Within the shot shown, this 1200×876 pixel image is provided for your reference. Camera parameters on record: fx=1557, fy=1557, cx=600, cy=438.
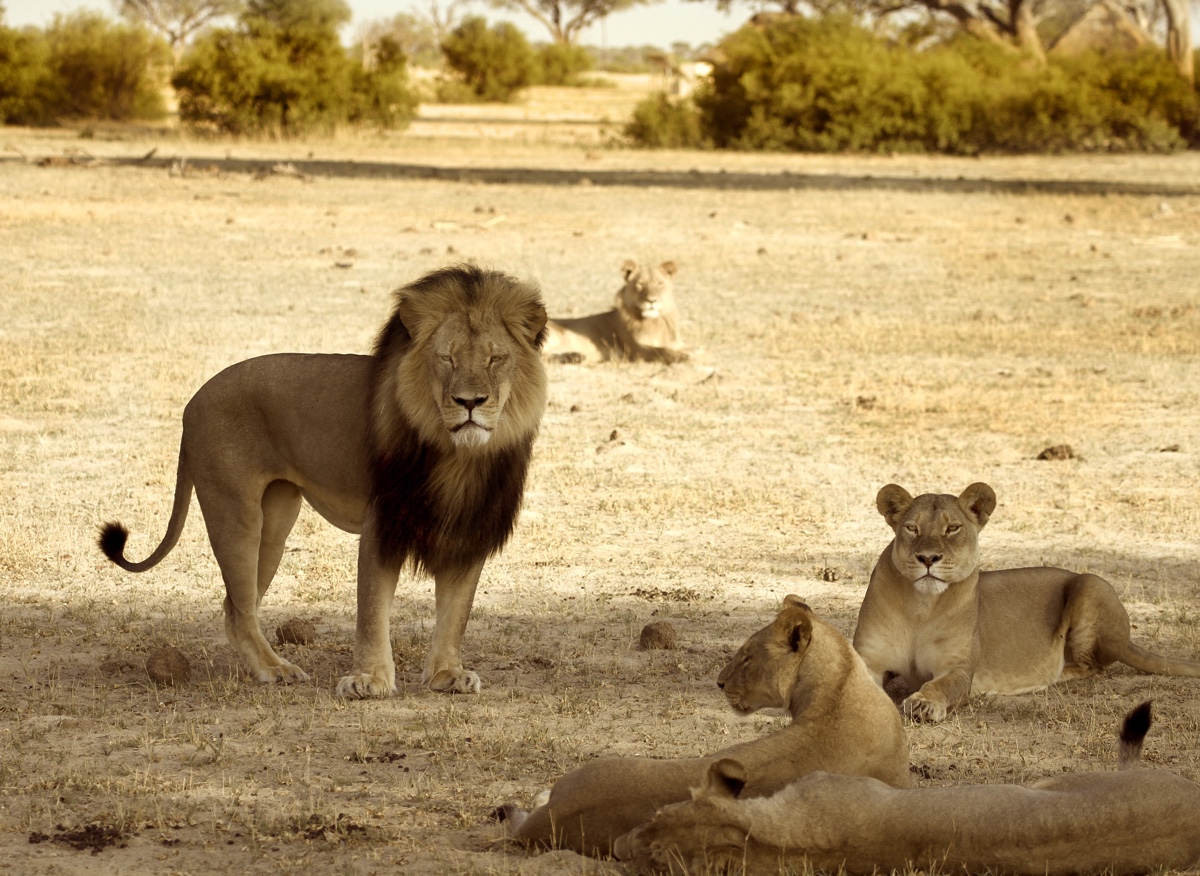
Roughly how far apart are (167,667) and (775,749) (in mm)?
2304

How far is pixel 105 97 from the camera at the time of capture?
40.4 metres

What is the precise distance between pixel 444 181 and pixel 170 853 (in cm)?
2246

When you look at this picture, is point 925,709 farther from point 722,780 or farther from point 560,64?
point 560,64

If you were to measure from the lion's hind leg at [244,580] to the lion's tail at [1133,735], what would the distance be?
262cm

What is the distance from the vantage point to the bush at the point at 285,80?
34.8 m

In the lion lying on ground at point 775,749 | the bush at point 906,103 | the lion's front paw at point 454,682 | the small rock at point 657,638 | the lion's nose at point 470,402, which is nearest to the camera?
the lion lying on ground at point 775,749

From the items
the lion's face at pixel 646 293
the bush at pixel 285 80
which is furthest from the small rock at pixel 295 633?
the bush at pixel 285 80

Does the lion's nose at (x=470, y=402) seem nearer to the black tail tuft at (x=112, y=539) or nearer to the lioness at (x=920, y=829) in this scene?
the black tail tuft at (x=112, y=539)

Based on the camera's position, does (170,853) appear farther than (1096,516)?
No

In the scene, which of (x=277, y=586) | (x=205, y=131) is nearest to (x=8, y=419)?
(x=277, y=586)

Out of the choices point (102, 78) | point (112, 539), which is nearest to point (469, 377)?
point (112, 539)

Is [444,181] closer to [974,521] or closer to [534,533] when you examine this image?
[534,533]

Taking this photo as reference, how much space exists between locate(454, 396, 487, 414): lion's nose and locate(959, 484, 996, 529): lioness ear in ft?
5.25

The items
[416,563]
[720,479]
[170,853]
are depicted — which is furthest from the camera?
[720,479]
